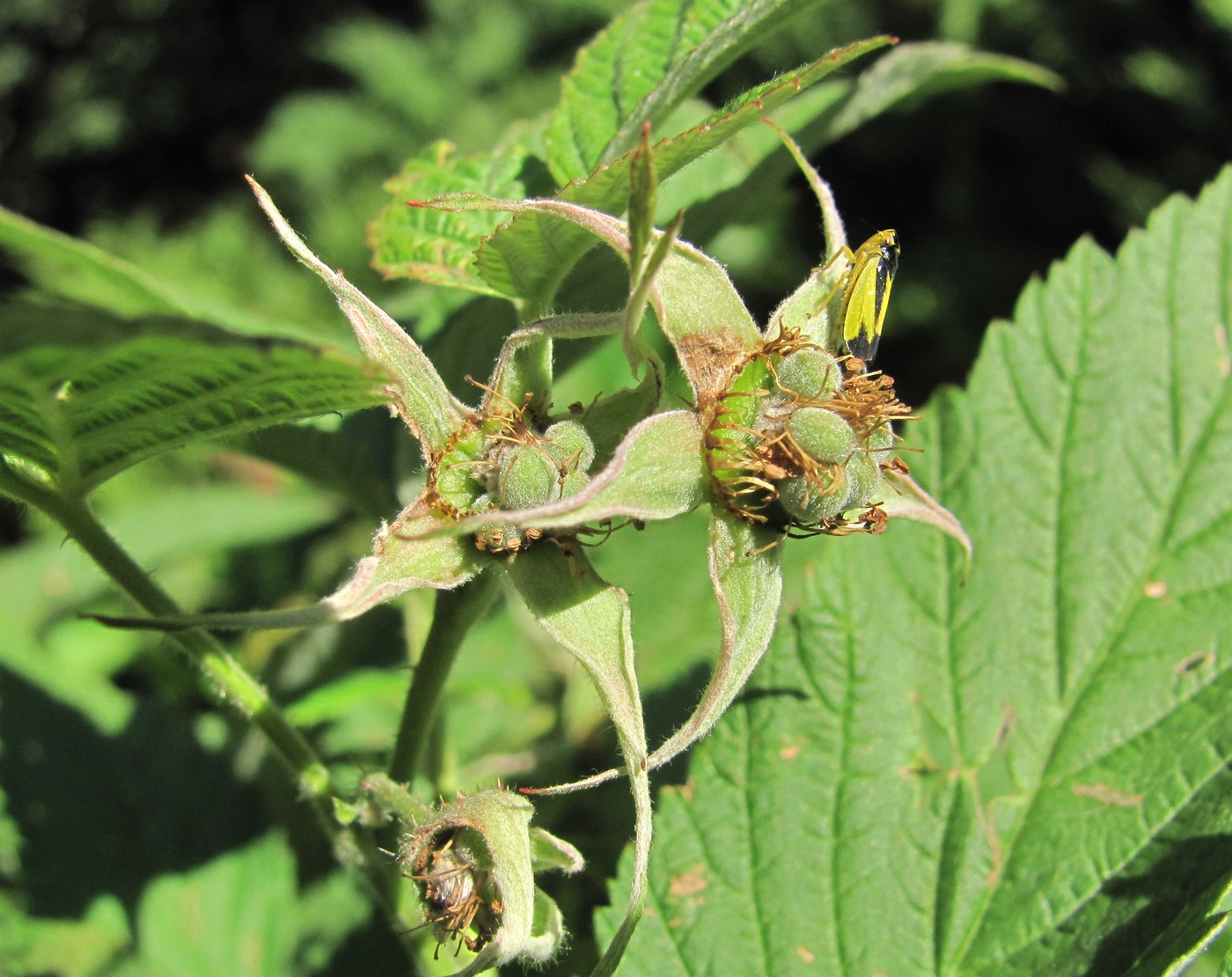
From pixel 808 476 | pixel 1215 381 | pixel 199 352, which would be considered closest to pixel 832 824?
pixel 808 476

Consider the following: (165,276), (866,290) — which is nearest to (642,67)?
(866,290)

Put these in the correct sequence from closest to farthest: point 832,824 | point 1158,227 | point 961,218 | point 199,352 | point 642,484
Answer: point 199,352 → point 642,484 → point 832,824 → point 1158,227 → point 961,218

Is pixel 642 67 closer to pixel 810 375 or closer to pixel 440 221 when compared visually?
pixel 440 221

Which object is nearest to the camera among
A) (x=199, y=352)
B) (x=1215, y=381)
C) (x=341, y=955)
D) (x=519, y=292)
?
(x=199, y=352)

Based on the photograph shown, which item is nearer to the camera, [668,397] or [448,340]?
[668,397]

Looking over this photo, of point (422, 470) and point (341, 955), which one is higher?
point (422, 470)

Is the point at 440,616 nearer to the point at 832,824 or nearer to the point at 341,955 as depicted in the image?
the point at 832,824
